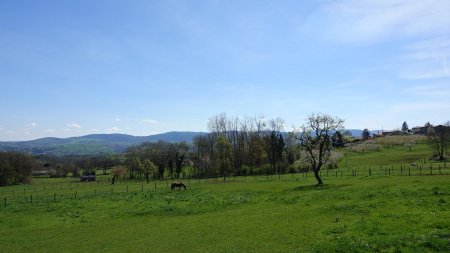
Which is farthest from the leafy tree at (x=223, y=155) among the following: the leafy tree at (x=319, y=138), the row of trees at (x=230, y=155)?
the leafy tree at (x=319, y=138)

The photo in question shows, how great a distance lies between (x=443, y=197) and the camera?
3041cm

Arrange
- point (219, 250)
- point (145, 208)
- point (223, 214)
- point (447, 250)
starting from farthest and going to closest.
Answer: point (145, 208) < point (223, 214) < point (219, 250) < point (447, 250)

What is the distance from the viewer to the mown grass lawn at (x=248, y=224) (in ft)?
67.7

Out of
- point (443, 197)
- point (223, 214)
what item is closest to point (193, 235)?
point (223, 214)

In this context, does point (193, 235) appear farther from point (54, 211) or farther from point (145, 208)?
point (54, 211)

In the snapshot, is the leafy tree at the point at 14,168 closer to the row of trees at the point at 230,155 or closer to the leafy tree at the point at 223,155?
the row of trees at the point at 230,155

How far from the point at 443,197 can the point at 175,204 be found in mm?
28609

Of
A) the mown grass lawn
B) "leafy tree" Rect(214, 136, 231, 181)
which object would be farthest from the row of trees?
the mown grass lawn

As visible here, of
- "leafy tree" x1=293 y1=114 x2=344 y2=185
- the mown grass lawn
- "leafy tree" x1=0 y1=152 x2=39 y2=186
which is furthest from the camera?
"leafy tree" x1=0 y1=152 x2=39 y2=186

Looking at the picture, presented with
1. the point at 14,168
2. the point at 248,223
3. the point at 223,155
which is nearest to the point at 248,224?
the point at 248,223

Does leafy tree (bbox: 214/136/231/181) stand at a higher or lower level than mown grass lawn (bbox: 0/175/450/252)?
higher

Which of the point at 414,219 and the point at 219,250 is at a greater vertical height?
the point at 414,219

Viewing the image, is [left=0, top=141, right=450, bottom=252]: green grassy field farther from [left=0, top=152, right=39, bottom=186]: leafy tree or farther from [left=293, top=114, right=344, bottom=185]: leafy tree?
[left=0, top=152, right=39, bottom=186]: leafy tree

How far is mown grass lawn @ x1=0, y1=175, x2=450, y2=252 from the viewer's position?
67.7 feet
